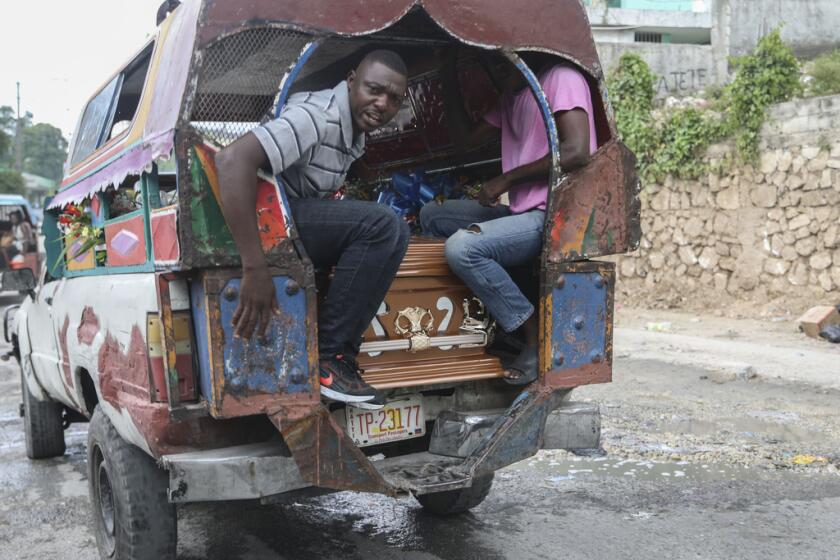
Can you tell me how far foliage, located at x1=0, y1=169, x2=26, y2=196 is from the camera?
35.8 m

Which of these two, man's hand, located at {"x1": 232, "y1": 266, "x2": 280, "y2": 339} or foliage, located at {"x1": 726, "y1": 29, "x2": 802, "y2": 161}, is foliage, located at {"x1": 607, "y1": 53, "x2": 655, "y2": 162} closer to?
foliage, located at {"x1": 726, "y1": 29, "x2": 802, "y2": 161}

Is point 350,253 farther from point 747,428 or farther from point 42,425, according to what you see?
point 747,428

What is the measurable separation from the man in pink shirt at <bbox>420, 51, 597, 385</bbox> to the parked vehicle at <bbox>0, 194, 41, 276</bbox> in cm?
1419

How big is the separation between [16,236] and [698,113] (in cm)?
1277

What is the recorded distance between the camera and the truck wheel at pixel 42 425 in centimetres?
543

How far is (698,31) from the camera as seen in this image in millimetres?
30500

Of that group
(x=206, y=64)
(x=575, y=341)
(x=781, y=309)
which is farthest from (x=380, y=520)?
(x=781, y=309)

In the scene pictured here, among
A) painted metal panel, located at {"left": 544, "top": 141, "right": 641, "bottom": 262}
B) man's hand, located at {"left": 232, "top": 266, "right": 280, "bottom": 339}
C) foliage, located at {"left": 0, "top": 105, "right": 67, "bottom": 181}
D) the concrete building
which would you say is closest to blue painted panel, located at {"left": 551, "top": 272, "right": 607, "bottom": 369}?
painted metal panel, located at {"left": 544, "top": 141, "right": 641, "bottom": 262}

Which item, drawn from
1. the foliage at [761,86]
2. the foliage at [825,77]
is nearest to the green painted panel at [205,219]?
the foliage at [761,86]

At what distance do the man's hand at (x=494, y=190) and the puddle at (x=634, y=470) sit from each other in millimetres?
1842

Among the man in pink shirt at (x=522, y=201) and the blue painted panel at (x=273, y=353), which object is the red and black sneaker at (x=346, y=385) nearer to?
the blue painted panel at (x=273, y=353)

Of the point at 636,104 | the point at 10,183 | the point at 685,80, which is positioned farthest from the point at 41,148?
the point at 636,104

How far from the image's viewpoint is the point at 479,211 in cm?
410

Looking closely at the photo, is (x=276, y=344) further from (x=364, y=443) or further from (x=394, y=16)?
(x=394, y=16)
